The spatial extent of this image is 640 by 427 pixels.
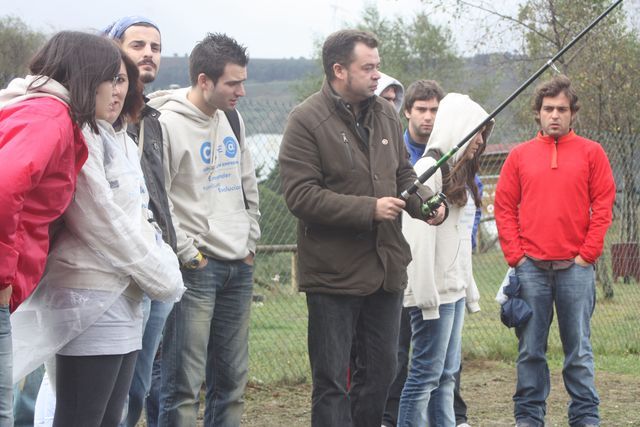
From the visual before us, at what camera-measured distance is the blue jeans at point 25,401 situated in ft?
13.8

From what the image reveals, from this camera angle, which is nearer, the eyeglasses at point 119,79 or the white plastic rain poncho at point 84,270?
the white plastic rain poncho at point 84,270

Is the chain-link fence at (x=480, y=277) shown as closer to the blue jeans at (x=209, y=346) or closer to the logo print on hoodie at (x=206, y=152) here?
the logo print on hoodie at (x=206, y=152)

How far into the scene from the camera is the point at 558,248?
577cm

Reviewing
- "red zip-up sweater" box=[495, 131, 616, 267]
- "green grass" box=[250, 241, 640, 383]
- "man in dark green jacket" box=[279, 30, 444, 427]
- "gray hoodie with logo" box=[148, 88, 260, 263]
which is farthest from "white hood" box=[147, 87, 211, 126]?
"green grass" box=[250, 241, 640, 383]

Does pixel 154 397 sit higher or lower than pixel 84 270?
lower

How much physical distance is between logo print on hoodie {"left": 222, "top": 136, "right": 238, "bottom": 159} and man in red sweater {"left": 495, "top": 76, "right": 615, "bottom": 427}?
6.48 ft

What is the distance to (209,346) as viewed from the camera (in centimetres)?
468

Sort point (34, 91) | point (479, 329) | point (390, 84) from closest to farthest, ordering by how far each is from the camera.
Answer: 1. point (34, 91)
2. point (390, 84)
3. point (479, 329)

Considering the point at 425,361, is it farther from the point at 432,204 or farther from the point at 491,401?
the point at 491,401

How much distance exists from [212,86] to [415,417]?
1.89 meters

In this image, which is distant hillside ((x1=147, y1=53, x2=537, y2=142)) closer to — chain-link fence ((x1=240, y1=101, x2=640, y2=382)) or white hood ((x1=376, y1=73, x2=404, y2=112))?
chain-link fence ((x1=240, y1=101, x2=640, y2=382))

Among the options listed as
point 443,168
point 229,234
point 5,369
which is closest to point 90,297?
point 5,369

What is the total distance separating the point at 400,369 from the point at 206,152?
1.87 meters

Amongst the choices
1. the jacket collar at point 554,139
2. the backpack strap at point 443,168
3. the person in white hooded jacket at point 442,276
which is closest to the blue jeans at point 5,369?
the person in white hooded jacket at point 442,276
